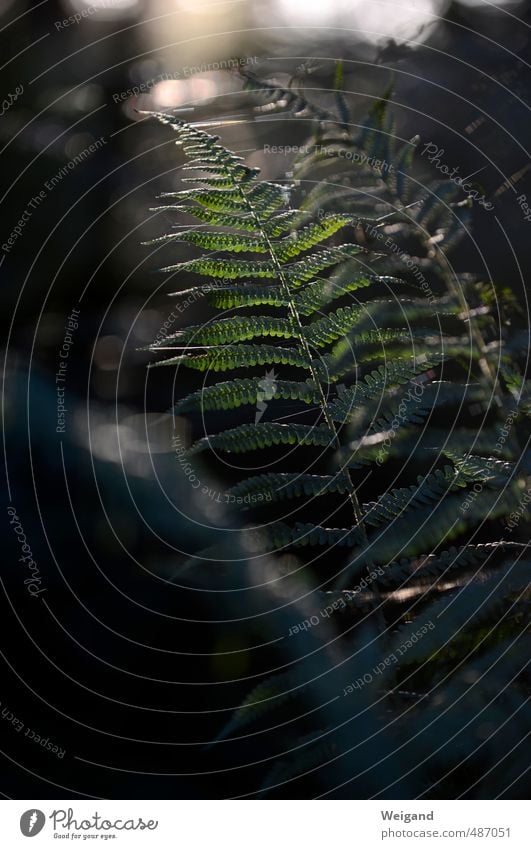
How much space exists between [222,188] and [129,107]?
565 mm

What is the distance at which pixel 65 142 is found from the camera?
1.47 meters

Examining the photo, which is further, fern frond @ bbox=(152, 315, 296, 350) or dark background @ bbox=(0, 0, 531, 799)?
dark background @ bbox=(0, 0, 531, 799)

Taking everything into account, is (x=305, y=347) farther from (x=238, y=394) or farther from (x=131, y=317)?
(x=131, y=317)
